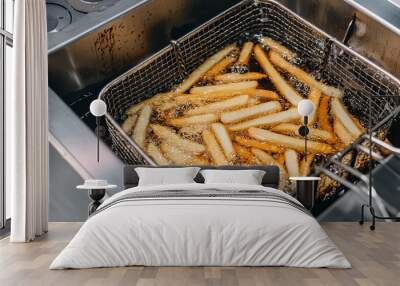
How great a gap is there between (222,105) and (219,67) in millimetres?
489

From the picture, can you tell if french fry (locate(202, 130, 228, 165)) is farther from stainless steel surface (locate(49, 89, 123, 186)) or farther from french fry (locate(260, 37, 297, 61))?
french fry (locate(260, 37, 297, 61))

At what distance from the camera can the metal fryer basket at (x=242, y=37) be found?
624cm

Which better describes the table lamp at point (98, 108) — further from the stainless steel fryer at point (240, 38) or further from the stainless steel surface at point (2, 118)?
the stainless steel surface at point (2, 118)

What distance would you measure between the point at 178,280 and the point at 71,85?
3657mm

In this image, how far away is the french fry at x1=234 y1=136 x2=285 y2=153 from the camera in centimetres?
630

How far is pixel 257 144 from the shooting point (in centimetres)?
632

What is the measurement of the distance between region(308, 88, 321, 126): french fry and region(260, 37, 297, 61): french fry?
0.50m

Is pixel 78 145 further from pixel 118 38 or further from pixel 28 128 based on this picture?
pixel 118 38

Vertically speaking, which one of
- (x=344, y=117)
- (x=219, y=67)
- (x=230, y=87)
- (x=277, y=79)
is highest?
(x=219, y=67)

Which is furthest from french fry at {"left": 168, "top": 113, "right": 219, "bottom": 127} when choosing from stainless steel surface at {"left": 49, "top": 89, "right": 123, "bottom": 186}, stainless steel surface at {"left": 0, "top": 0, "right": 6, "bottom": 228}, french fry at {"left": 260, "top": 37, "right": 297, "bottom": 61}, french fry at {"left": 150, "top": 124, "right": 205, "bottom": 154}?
stainless steel surface at {"left": 0, "top": 0, "right": 6, "bottom": 228}

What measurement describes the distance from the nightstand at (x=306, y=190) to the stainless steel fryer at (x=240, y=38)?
1.07 meters

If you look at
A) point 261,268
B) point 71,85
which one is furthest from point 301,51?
point 261,268

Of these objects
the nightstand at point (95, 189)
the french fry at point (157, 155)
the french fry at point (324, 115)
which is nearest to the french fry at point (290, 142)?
the french fry at point (324, 115)

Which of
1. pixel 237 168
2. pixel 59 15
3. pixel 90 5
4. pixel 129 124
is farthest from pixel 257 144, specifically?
pixel 59 15
